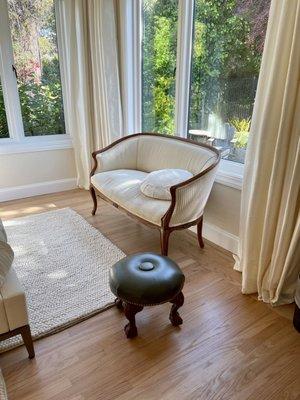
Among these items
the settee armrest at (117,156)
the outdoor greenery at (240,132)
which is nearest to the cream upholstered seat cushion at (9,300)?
the settee armrest at (117,156)

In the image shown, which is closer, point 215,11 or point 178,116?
point 215,11

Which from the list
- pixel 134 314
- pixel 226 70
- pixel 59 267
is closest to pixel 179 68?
pixel 226 70

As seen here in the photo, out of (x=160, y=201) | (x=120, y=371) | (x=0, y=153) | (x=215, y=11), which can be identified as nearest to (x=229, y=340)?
(x=120, y=371)

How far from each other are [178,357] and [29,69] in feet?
10.9

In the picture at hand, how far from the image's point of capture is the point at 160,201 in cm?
227

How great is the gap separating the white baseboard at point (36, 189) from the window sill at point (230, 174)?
2164 mm

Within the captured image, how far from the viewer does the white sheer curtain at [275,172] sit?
5.10 ft

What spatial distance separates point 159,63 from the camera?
301 centimetres

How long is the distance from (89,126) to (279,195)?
8.19ft

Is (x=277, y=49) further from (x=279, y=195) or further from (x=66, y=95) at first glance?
(x=66, y=95)

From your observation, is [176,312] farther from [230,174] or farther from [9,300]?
[230,174]

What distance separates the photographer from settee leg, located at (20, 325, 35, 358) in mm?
1413

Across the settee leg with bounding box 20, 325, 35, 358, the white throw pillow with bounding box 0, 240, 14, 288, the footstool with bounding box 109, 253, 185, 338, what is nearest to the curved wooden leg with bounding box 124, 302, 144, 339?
the footstool with bounding box 109, 253, 185, 338

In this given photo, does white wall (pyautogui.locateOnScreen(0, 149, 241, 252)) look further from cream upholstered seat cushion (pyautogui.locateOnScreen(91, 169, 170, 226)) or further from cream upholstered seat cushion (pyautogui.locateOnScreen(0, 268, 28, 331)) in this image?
cream upholstered seat cushion (pyautogui.locateOnScreen(0, 268, 28, 331))
